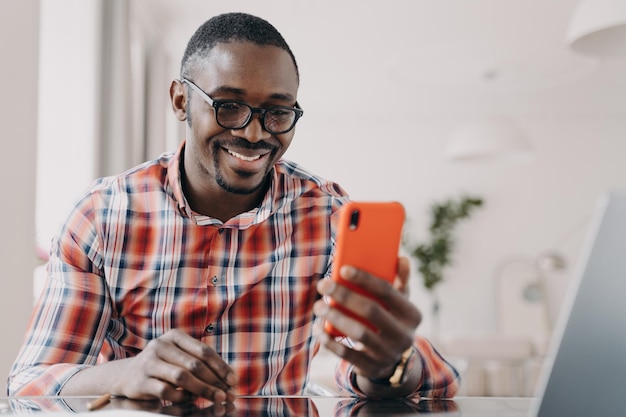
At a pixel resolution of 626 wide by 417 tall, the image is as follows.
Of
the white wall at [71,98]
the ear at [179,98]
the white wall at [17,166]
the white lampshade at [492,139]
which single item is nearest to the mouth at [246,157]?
the ear at [179,98]

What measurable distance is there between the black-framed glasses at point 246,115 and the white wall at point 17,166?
40.3 inches

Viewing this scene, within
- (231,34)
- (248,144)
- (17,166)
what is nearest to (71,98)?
(17,166)

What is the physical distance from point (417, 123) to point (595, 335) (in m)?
8.63

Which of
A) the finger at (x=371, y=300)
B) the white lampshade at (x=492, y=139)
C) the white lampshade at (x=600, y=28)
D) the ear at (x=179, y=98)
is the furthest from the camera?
the white lampshade at (x=492, y=139)

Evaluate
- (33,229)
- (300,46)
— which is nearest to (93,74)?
(33,229)

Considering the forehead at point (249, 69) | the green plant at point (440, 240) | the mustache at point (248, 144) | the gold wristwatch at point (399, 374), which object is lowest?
the green plant at point (440, 240)

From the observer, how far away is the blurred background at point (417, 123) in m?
2.62

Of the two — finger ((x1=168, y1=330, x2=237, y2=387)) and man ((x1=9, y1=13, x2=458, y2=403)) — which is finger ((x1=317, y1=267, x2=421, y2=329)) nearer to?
finger ((x1=168, y1=330, x2=237, y2=387))

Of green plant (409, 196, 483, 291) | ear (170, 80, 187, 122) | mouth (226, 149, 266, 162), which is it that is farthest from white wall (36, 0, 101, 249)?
green plant (409, 196, 483, 291)

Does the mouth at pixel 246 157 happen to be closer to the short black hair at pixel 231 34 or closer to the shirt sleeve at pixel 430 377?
the short black hair at pixel 231 34

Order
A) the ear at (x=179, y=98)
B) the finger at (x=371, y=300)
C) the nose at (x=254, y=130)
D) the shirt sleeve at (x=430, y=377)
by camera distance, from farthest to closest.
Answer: the ear at (x=179, y=98) < the nose at (x=254, y=130) < the shirt sleeve at (x=430, y=377) < the finger at (x=371, y=300)

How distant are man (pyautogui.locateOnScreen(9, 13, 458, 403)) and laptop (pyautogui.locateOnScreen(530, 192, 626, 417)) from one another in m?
0.70

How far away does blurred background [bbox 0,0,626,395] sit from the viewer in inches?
103

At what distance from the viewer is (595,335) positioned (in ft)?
2.05
